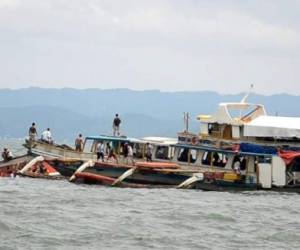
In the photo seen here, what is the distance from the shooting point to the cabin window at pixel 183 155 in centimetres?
5206

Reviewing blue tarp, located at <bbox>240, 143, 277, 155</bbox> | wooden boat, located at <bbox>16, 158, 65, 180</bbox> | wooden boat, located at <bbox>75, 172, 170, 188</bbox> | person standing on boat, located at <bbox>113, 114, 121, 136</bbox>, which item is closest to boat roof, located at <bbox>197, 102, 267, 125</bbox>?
blue tarp, located at <bbox>240, 143, 277, 155</bbox>

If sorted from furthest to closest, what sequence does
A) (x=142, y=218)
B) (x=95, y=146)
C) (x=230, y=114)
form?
1. (x=95, y=146)
2. (x=230, y=114)
3. (x=142, y=218)

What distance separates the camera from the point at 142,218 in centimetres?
3781

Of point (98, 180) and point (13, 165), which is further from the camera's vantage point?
point (13, 165)

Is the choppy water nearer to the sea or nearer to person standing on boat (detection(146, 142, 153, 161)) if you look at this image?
the sea

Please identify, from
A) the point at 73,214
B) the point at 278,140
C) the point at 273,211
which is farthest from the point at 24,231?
the point at 278,140

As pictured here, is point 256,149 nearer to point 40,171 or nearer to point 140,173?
point 140,173

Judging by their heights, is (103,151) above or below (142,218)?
above

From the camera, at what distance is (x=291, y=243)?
33.3 meters

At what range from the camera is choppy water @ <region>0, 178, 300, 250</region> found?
3212 cm

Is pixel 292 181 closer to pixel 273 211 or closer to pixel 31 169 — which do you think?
pixel 273 211

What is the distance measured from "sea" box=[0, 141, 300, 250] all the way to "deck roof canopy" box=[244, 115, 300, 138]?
386 cm

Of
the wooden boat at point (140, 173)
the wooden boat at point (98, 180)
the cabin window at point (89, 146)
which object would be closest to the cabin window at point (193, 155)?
the wooden boat at point (140, 173)

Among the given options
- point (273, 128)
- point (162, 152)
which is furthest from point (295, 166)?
point (162, 152)
